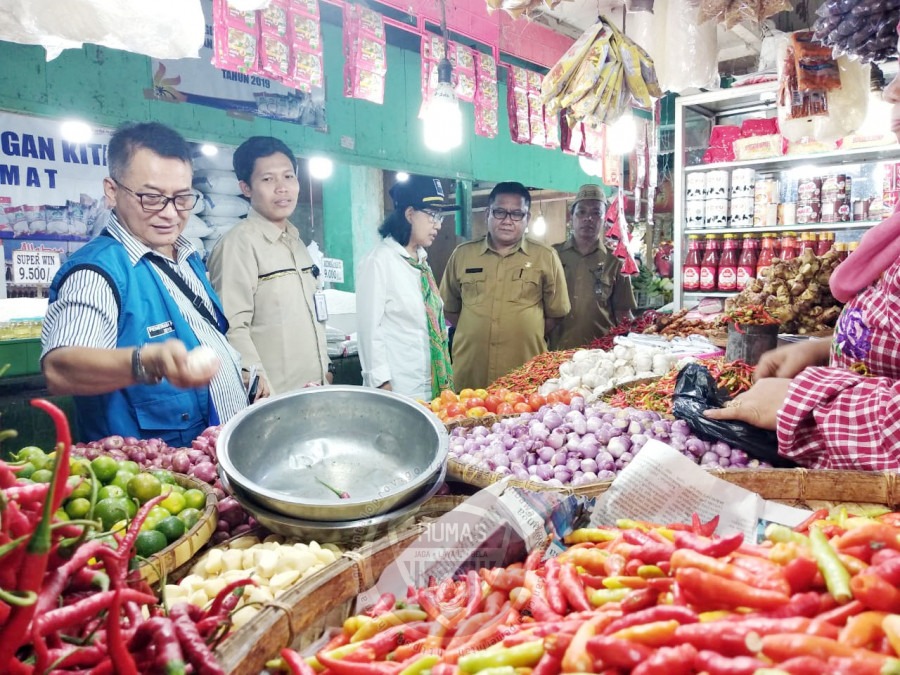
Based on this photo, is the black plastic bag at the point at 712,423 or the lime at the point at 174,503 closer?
the lime at the point at 174,503

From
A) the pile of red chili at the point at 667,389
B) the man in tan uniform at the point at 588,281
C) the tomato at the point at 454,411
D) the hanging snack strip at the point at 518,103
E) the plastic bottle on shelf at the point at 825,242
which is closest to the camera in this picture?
the pile of red chili at the point at 667,389

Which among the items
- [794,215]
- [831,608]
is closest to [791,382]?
[831,608]

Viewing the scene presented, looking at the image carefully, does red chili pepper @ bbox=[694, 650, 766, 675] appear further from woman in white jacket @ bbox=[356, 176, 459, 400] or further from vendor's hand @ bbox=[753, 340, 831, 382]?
woman in white jacket @ bbox=[356, 176, 459, 400]

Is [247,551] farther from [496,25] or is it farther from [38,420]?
[496,25]

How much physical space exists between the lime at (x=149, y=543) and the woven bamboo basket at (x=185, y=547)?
0.03 m

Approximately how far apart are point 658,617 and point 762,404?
1.28 m

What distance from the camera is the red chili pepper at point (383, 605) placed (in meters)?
1.45

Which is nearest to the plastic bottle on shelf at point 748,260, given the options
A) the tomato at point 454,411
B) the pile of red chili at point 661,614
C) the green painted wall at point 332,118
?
the green painted wall at point 332,118

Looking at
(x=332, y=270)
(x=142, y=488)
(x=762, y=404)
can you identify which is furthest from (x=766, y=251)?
(x=142, y=488)

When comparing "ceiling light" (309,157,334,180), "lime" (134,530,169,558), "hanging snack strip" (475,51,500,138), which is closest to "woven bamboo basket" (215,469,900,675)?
"lime" (134,530,169,558)

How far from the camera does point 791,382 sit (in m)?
2.05

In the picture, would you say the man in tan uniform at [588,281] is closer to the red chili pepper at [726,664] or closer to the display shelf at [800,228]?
the display shelf at [800,228]

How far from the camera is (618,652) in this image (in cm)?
100

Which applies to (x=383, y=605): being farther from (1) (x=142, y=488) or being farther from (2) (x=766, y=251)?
(2) (x=766, y=251)
